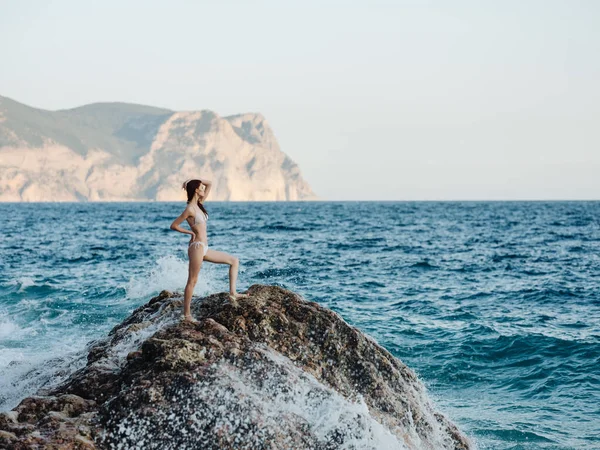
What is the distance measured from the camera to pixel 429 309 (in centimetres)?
1731

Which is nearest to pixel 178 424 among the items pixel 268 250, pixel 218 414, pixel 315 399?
pixel 218 414

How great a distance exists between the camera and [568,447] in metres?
8.70

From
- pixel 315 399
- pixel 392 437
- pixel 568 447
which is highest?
pixel 315 399

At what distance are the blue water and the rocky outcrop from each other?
181cm

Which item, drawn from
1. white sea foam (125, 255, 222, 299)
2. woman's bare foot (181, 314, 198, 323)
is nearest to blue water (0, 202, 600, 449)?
white sea foam (125, 255, 222, 299)

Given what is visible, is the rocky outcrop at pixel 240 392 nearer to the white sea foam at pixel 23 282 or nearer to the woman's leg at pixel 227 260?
the woman's leg at pixel 227 260

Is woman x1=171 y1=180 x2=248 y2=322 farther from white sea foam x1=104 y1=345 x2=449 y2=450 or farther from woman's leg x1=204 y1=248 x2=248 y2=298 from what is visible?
white sea foam x1=104 y1=345 x2=449 y2=450

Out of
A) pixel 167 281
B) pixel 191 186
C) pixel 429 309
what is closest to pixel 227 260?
pixel 191 186

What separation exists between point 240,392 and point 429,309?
12.2 metres

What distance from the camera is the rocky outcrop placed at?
5.55m

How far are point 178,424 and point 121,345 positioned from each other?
6.69 ft

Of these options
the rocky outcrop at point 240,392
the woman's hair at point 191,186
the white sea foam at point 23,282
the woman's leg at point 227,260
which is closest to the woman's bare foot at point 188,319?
the rocky outcrop at point 240,392

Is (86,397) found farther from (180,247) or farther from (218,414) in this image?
(180,247)

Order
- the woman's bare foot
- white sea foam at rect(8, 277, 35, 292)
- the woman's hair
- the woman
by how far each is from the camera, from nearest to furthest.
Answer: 1. the woman's bare foot
2. the woman
3. the woman's hair
4. white sea foam at rect(8, 277, 35, 292)
